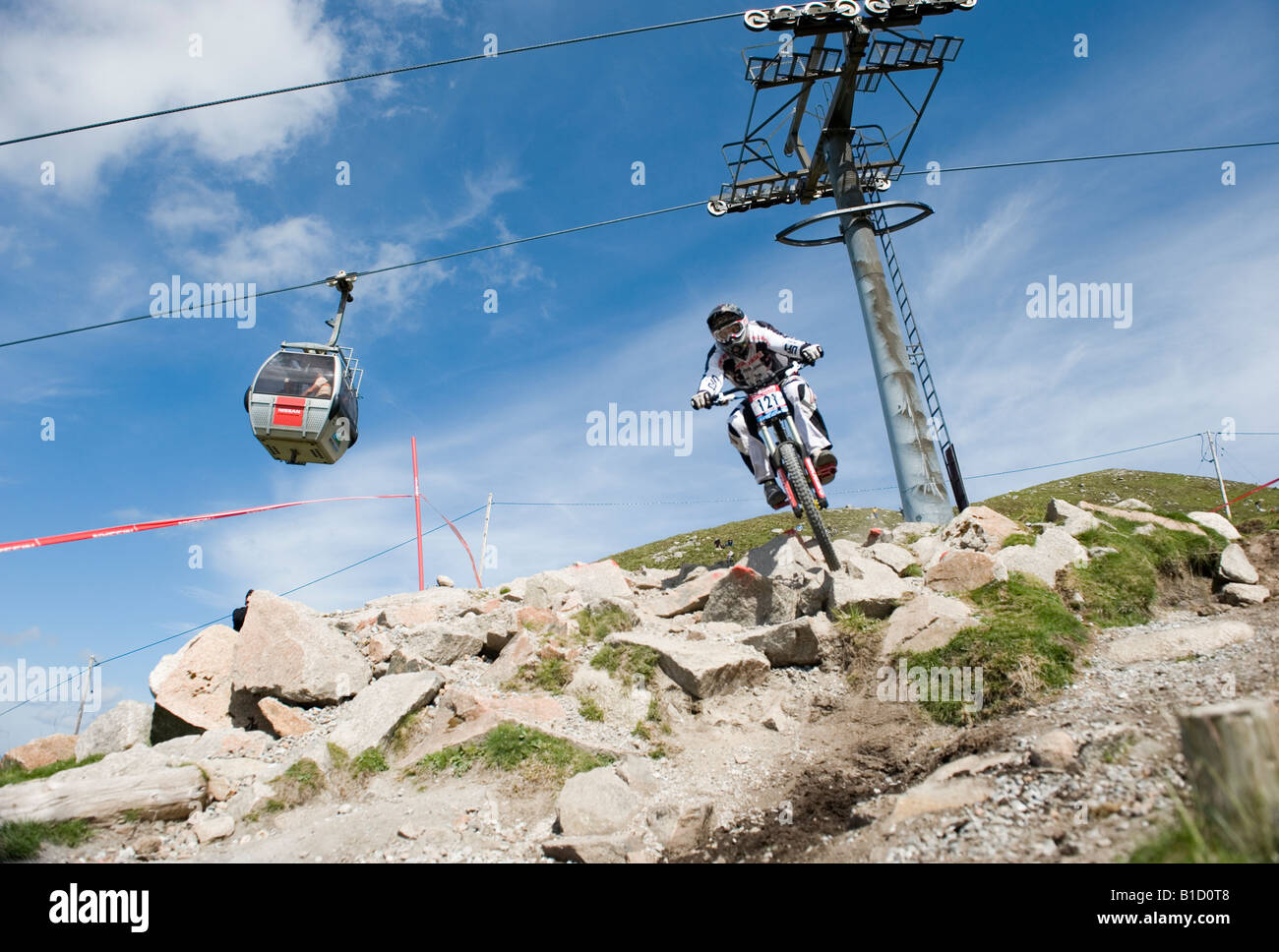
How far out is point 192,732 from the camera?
314 inches

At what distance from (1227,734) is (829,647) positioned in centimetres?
539

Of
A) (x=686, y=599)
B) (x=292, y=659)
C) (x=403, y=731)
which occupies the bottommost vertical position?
(x=403, y=731)

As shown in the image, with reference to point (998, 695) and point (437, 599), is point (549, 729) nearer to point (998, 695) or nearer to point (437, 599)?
point (998, 695)

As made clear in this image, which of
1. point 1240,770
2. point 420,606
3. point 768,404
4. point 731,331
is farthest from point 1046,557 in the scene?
point 420,606

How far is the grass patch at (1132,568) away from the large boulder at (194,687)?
10.3 m

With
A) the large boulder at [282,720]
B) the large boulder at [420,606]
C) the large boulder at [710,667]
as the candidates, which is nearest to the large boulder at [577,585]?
the large boulder at [420,606]

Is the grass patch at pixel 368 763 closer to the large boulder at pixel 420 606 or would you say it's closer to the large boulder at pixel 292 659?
the large boulder at pixel 292 659

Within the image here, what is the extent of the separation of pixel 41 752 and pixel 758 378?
11946 mm

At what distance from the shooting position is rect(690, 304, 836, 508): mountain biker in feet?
35.6

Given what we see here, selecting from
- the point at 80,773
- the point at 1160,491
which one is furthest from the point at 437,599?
the point at 1160,491

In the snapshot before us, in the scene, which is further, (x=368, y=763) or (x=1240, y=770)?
(x=368, y=763)

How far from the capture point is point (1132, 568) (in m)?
8.25

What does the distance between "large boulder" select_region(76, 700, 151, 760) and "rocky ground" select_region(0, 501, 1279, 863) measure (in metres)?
0.04

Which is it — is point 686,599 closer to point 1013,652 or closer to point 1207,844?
point 1013,652
